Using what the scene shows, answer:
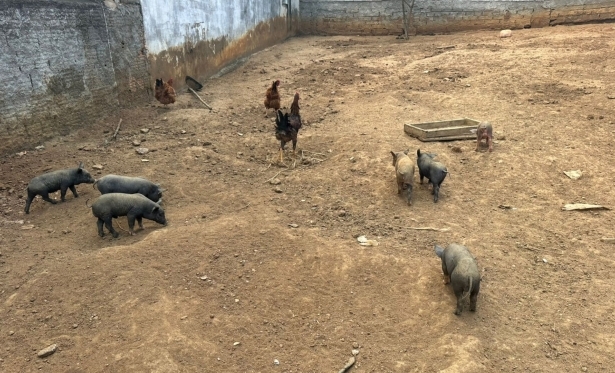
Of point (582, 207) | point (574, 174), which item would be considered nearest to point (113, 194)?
point (582, 207)

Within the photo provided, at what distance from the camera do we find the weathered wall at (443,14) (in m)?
18.0

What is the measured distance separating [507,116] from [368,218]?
16.8 feet

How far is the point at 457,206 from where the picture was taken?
643 cm

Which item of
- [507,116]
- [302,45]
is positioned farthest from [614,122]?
[302,45]

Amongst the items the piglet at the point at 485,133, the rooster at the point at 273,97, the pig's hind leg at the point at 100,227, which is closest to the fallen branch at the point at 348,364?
the pig's hind leg at the point at 100,227

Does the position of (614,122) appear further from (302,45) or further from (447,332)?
(302,45)

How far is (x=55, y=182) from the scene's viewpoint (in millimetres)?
6555

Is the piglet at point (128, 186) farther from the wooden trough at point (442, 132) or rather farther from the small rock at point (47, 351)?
the wooden trough at point (442, 132)

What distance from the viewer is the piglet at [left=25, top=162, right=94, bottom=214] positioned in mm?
6391

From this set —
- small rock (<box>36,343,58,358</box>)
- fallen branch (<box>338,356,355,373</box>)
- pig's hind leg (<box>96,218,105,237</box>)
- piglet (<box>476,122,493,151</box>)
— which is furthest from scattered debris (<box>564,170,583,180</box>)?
small rock (<box>36,343,58,358</box>)

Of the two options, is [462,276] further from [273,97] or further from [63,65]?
[63,65]

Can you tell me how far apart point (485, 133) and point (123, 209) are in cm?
601

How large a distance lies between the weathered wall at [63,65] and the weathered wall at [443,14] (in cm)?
1285

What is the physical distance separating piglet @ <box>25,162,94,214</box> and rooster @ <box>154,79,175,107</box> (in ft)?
13.2
